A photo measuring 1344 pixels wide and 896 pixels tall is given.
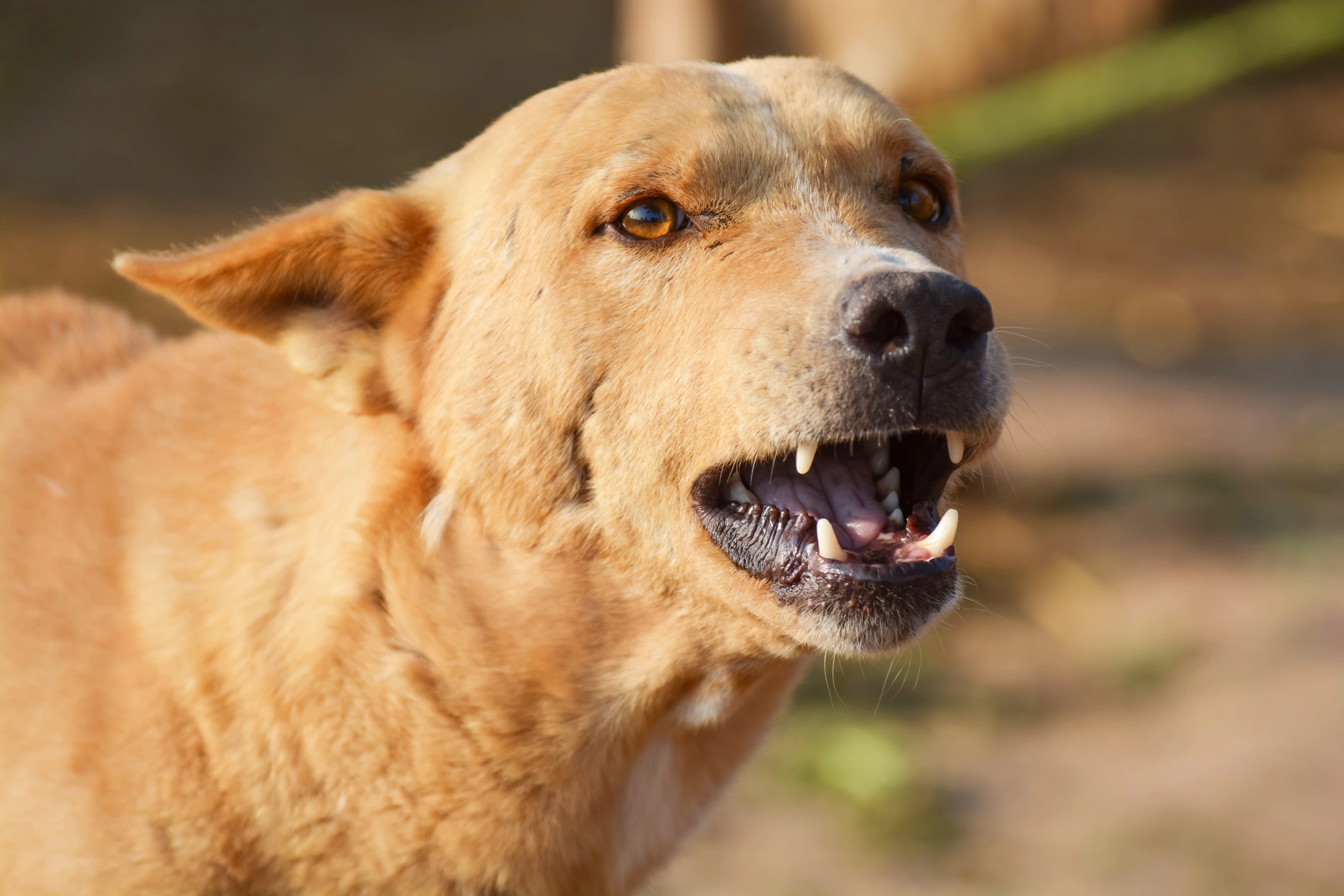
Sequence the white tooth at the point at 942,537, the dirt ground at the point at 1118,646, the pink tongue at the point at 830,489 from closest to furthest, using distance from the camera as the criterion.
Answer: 1. the white tooth at the point at 942,537
2. the pink tongue at the point at 830,489
3. the dirt ground at the point at 1118,646

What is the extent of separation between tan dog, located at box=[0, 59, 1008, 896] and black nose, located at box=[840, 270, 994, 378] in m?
0.15

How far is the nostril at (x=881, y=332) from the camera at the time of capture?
2.17m

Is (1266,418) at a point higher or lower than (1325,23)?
lower

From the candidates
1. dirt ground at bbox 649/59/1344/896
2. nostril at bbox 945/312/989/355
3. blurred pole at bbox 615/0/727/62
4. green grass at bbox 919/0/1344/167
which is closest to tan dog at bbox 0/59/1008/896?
nostril at bbox 945/312/989/355

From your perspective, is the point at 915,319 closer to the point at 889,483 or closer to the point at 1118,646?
the point at 889,483

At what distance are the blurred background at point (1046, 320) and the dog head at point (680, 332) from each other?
18.4 inches

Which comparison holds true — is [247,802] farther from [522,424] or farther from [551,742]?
[522,424]

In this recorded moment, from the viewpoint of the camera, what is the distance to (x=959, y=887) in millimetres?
4770

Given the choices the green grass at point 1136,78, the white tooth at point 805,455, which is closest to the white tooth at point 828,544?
the white tooth at point 805,455

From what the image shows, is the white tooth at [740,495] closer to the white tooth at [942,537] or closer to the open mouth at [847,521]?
the open mouth at [847,521]

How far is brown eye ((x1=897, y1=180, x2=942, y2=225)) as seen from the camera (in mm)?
2781

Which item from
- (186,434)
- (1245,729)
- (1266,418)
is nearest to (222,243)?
(186,434)

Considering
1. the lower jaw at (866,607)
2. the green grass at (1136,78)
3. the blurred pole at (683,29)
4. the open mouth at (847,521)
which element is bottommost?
the green grass at (1136,78)

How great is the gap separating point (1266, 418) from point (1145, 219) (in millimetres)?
3745
